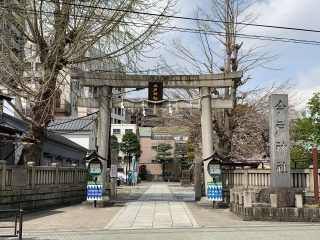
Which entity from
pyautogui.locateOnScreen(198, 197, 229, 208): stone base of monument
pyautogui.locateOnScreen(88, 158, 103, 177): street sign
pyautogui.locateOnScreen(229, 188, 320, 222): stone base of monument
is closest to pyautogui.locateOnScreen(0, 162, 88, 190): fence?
pyautogui.locateOnScreen(88, 158, 103, 177): street sign

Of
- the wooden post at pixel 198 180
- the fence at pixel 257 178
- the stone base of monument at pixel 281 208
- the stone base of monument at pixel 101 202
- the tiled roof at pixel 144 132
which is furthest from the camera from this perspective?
the tiled roof at pixel 144 132

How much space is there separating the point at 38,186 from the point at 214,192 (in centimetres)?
810

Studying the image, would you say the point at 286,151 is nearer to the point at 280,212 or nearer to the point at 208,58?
the point at 280,212

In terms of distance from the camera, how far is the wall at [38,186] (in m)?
17.2

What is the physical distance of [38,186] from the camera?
20047 mm

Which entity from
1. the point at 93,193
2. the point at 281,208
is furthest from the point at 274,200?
the point at 93,193

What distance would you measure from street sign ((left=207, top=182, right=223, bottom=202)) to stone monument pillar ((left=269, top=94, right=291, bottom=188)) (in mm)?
3686

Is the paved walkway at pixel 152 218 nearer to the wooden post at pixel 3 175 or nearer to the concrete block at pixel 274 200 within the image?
the concrete block at pixel 274 200

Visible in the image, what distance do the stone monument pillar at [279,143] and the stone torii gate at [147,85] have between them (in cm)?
459

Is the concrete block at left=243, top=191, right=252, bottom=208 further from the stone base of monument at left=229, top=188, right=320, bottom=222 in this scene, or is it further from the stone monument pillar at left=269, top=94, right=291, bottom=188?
the stone monument pillar at left=269, top=94, right=291, bottom=188

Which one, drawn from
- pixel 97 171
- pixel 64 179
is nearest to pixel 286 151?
pixel 97 171

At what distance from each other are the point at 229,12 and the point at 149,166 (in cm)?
6573

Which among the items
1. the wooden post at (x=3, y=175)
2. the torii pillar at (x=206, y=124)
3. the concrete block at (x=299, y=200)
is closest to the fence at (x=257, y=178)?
the torii pillar at (x=206, y=124)

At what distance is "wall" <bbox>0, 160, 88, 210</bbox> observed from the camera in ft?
56.4
